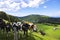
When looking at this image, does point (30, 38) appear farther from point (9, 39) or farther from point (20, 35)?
point (9, 39)

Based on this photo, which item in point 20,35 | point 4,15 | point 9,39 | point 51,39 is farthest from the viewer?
point 4,15

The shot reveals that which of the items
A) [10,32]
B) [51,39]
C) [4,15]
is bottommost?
[51,39]

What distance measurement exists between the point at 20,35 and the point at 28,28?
11.7ft

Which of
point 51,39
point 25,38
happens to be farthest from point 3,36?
point 51,39

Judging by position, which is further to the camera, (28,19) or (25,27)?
(28,19)

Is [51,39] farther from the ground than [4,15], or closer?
closer

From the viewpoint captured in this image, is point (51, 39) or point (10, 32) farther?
A: point (51, 39)

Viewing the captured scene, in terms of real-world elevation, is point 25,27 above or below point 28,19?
above

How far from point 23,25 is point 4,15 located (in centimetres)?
1994

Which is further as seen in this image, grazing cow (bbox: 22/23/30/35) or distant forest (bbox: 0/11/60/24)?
distant forest (bbox: 0/11/60/24)

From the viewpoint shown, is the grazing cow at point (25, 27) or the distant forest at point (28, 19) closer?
the grazing cow at point (25, 27)

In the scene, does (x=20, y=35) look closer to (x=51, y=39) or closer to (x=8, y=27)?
(x=8, y=27)

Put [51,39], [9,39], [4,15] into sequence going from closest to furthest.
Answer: [9,39], [51,39], [4,15]

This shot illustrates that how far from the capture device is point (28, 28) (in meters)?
47.7
